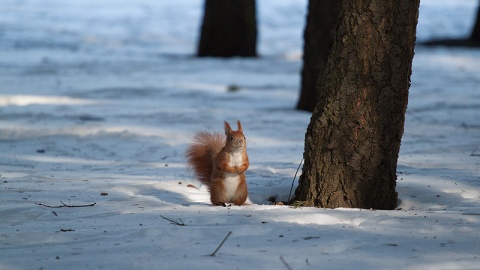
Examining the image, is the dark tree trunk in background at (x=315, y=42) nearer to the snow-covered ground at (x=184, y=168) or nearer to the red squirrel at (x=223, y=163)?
the snow-covered ground at (x=184, y=168)

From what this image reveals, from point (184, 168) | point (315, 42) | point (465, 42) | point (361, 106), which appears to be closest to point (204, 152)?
point (361, 106)

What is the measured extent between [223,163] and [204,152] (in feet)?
1.81

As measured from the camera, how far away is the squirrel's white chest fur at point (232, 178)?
16.8 ft

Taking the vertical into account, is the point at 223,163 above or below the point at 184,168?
above

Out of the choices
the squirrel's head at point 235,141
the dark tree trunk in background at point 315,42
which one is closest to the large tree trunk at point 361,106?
the squirrel's head at point 235,141

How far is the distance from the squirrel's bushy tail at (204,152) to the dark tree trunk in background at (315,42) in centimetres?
514

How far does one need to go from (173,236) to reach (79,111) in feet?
22.5

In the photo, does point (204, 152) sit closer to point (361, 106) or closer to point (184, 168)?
point (361, 106)

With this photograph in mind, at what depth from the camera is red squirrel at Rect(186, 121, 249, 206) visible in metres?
5.11

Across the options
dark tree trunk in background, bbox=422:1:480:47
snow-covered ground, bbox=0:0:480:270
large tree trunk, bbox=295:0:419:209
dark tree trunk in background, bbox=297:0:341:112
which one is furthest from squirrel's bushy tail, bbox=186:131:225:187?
dark tree trunk in background, bbox=422:1:480:47

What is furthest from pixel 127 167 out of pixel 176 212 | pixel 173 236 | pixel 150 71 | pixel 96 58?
pixel 96 58

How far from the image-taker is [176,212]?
4945 mm

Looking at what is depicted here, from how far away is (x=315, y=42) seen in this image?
11086 mm

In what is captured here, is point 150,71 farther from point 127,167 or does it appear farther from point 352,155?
point 352,155
